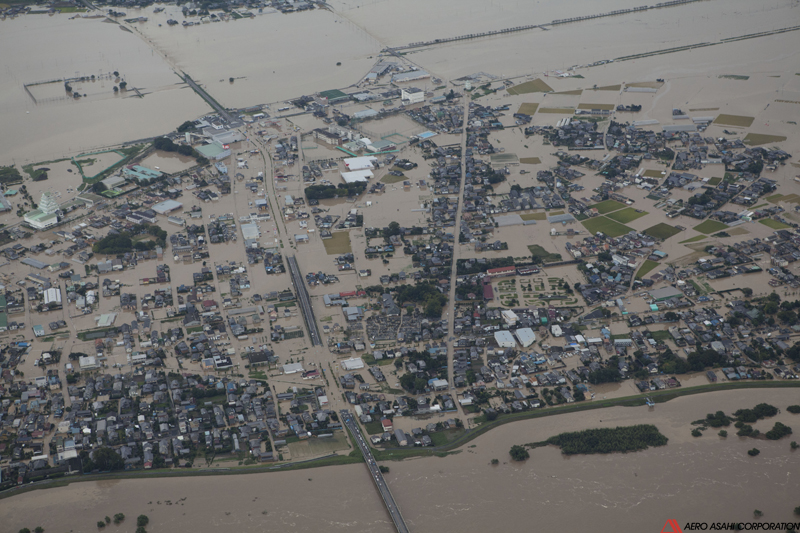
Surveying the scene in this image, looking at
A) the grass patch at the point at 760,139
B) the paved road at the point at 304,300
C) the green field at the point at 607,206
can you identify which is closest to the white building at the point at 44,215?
the paved road at the point at 304,300

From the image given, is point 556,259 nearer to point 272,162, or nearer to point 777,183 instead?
point 777,183

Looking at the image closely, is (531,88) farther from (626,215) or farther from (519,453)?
(519,453)

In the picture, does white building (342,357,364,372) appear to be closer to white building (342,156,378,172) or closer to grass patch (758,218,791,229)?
white building (342,156,378,172)

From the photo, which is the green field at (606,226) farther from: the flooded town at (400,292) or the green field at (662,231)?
the green field at (662,231)

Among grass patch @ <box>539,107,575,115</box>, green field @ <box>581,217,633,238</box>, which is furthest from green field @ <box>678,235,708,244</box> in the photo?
grass patch @ <box>539,107,575,115</box>

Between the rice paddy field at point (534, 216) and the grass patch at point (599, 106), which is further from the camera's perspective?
the grass patch at point (599, 106)

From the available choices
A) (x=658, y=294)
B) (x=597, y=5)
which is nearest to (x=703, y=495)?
(x=658, y=294)
